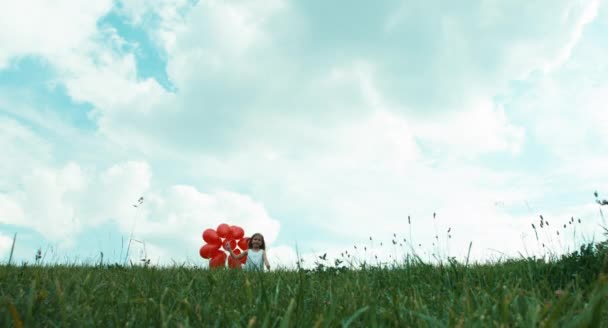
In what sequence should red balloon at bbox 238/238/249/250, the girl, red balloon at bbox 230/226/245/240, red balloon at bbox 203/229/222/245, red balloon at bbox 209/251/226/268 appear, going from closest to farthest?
the girl, red balloon at bbox 209/251/226/268, red balloon at bbox 203/229/222/245, red balloon at bbox 230/226/245/240, red balloon at bbox 238/238/249/250

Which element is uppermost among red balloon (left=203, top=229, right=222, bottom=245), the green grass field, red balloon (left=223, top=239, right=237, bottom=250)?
red balloon (left=203, top=229, right=222, bottom=245)

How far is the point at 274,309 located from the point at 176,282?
214cm

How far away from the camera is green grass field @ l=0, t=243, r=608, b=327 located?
2.26 meters

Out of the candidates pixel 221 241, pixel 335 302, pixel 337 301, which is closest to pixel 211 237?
pixel 221 241

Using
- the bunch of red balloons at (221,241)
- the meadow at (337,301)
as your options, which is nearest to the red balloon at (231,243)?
the bunch of red balloons at (221,241)

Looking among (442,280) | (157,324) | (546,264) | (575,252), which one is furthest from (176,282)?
(575,252)

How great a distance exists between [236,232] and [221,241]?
0.52 meters

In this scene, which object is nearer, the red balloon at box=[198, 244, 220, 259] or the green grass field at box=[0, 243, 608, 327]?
the green grass field at box=[0, 243, 608, 327]

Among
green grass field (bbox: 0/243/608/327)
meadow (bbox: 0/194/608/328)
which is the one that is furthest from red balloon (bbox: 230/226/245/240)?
green grass field (bbox: 0/243/608/327)

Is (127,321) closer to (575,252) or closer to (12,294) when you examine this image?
(12,294)

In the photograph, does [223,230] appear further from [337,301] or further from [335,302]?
[335,302]

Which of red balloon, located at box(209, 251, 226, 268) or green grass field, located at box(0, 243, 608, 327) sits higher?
red balloon, located at box(209, 251, 226, 268)

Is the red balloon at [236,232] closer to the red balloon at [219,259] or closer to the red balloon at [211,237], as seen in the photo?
the red balloon at [211,237]

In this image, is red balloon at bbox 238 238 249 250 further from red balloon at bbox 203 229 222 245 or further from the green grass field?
the green grass field
